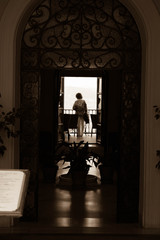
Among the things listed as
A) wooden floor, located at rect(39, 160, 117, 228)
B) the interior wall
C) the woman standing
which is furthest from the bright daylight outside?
the interior wall

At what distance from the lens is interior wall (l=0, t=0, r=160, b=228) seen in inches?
186

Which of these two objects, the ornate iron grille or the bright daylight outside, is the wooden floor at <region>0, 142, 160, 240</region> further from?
the bright daylight outside

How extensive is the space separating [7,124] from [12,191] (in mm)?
1833

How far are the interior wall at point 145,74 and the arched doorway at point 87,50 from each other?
24 cm

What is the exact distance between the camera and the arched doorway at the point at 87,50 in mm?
5043

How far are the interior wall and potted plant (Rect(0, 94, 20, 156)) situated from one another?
0.09 metres

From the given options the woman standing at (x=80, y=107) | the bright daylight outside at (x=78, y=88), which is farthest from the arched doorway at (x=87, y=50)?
the bright daylight outside at (x=78, y=88)

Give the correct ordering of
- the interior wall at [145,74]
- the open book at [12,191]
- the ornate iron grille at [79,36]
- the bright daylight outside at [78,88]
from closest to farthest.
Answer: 1. the open book at [12,191]
2. the interior wall at [145,74]
3. the ornate iron grille at [79,36]
4. the bright daylight outside at [78,88]

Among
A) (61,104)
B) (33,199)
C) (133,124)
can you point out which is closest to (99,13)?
(133,124)

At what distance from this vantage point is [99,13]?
199 inches

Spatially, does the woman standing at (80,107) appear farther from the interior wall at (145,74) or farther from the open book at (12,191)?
the open book at (12,191)

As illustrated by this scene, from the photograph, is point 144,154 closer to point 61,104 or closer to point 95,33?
point 95,33

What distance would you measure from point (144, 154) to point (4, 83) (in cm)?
187

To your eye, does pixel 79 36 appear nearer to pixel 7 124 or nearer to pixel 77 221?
pixel 7 124
